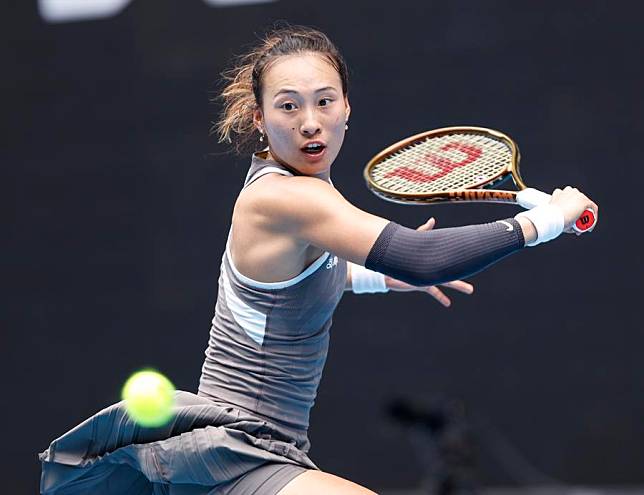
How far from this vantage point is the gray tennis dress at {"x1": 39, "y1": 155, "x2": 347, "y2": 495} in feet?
7.90

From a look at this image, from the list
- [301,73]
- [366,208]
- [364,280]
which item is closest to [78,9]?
[366,208]

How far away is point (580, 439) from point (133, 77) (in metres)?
2.77

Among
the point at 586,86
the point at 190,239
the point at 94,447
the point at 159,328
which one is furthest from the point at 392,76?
the point at 94,447

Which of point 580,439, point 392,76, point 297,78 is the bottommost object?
point 580,439

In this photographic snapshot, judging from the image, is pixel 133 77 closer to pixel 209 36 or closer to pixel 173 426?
pixel 209 36

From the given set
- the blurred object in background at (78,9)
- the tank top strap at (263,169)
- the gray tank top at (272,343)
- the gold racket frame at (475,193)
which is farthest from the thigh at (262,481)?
the blurred object in background at (78,9)

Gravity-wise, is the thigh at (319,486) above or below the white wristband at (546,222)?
below

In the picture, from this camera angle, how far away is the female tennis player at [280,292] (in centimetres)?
240

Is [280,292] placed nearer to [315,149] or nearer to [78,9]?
[315,149]

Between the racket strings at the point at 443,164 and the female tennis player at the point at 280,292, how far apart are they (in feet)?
1.25

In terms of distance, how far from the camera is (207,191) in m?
5.66

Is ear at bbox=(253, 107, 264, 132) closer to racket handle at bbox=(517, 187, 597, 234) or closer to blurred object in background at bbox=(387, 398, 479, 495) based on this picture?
racket handle at bbox=(517, 187, 597, 234)

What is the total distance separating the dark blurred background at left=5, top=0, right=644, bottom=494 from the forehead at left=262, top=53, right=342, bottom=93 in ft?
9.14

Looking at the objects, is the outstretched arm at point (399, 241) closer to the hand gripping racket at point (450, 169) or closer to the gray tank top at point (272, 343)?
the gray tank top at point (272, 343)
